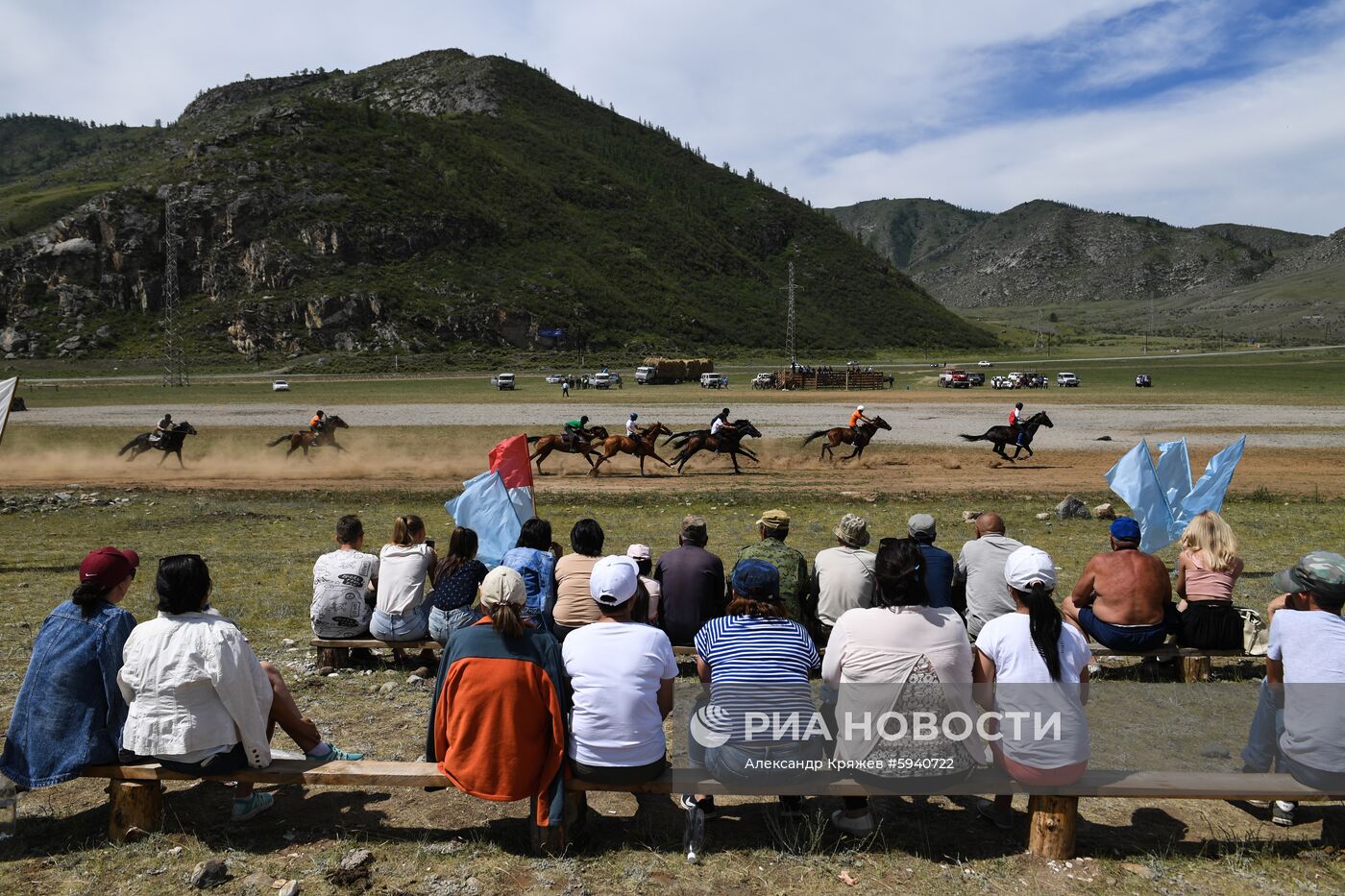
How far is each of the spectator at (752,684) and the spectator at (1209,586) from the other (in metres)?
4.35

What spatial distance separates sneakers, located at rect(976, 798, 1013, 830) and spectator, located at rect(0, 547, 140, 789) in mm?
4949

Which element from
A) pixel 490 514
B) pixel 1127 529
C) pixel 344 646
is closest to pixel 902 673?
pixel 1127 529

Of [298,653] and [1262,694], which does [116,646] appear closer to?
[298,653]

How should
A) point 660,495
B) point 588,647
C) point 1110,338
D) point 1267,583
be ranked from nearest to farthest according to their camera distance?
1. point 588,647
2. point 1267,583
3. point 660,495
4. point 1110,338

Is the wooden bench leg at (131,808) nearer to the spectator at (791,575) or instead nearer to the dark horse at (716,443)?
the spectator at (791,575)

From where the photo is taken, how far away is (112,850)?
4.65 meters

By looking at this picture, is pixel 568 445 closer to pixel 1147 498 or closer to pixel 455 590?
pixel 1147 498

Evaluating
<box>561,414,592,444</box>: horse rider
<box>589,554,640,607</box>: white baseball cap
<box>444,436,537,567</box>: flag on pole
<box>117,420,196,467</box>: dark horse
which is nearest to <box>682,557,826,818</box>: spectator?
<box>589,554,640,607</box>: white baseball cap

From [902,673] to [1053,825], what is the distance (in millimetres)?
1131

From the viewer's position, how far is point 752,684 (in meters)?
4.64

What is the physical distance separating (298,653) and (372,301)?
357ft

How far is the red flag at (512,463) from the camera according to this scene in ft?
33.3

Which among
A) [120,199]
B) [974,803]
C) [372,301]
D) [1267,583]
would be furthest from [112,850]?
[120,199]

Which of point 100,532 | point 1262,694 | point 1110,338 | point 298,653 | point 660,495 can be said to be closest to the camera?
point 1262,694
